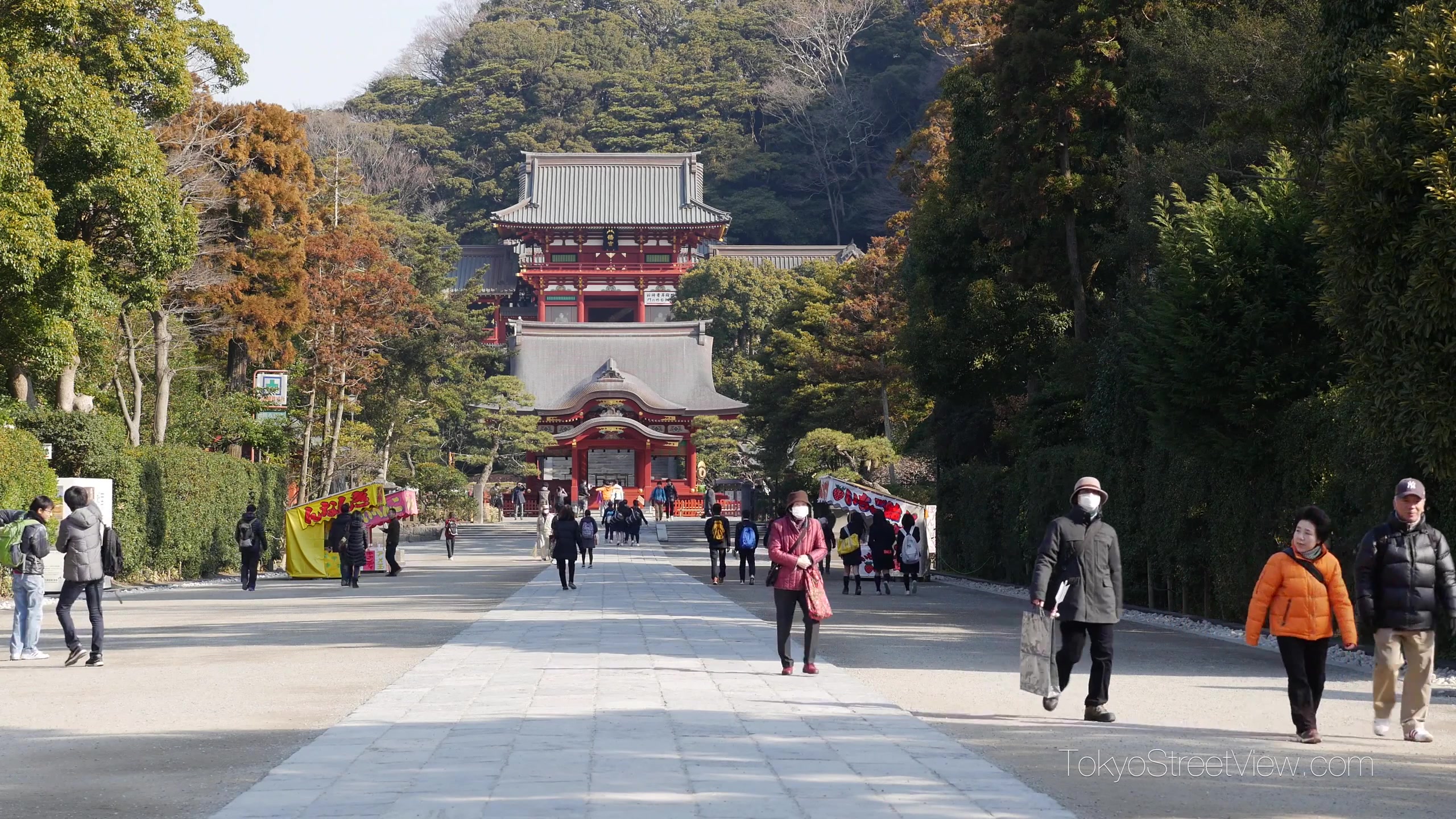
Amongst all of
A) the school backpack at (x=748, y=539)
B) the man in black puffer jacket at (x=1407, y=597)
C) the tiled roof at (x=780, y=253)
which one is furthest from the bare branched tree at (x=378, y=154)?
the man in black puffer jacket at (x=1407, y=597)

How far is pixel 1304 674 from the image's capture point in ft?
24.2

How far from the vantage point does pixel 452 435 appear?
157ft

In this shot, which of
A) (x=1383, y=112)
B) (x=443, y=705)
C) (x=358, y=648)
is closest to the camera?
(x=443, y=705)

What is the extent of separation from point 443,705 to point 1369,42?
8986mm

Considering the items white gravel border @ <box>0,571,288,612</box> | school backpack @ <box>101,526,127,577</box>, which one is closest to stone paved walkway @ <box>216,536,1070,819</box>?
school backpack @ <box>101,526,127,577</box>

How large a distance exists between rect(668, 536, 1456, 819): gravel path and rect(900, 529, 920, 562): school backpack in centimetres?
709

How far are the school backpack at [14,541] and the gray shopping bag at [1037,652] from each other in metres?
7.88

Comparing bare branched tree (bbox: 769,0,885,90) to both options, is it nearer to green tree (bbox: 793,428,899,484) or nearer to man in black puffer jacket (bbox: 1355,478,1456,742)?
green tree (bbox: 793,428,899,484)

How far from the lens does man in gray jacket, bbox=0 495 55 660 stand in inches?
445

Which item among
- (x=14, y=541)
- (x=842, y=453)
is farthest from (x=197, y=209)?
(x=842, y=453)

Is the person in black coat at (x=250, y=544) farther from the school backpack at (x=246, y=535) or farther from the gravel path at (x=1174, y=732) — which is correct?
the gravel path at (x=1174, y=732)

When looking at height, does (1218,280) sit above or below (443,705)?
above

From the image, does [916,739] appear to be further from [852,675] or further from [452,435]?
[452,435]

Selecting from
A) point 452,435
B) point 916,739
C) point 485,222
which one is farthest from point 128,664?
point 485,222
